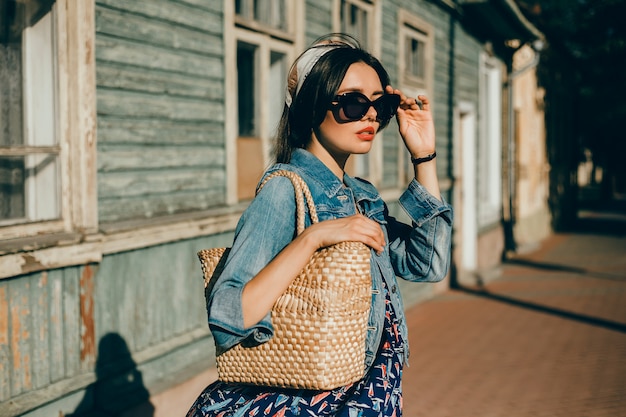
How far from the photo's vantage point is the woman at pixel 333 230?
182 cm

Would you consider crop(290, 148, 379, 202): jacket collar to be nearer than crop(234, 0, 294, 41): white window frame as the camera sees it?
Yes

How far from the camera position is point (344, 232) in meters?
1.85

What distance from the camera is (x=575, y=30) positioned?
23.5m

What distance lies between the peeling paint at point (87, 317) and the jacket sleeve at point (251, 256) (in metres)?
2.48

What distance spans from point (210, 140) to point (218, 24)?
2.81 feet

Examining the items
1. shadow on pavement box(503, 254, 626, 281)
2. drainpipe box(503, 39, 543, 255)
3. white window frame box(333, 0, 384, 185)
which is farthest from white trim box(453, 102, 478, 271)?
white window frame box(333, 0, 384, 185)

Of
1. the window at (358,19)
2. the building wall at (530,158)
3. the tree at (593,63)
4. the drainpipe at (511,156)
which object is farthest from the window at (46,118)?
the tree at (593,63)

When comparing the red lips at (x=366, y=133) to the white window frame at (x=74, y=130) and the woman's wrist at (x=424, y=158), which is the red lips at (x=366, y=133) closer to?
the woman's wrist at (x=424, y=158)

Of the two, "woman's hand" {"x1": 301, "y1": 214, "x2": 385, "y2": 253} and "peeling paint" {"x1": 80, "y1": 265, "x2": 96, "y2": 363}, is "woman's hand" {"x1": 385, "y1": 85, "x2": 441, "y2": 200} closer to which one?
"woman's hand" {"x1": 301, "y1": 214, "x2": 385, "y2": 253}

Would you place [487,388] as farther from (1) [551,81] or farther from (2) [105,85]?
(1) [551,81]

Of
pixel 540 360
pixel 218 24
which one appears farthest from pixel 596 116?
pixel 218 24

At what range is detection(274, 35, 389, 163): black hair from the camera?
2.07 m

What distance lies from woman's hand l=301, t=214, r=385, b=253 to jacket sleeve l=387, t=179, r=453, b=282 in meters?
0.38

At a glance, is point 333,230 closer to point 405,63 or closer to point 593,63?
point 405,63
